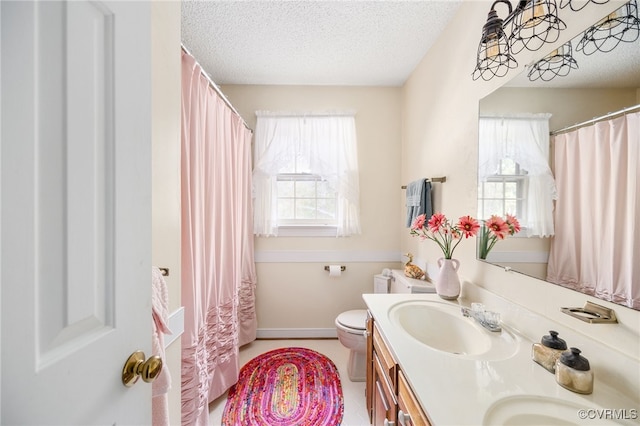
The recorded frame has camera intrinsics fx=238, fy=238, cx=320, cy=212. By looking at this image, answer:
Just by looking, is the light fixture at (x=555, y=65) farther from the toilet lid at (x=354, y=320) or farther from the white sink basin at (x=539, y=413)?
the toilet lid at (x=354, y=320)

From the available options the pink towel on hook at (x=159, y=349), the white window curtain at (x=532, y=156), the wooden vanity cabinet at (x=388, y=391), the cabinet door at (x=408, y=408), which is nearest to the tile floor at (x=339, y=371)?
the wooden vanity cabinet at (x=388, y=391)

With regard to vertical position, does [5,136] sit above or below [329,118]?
below

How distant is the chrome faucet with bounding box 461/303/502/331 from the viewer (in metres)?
0.99

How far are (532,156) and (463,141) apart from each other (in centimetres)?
48

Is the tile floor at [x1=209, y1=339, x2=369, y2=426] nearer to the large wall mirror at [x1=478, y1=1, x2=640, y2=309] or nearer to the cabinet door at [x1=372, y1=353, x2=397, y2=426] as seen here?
the cabinet door at [x1=372, y1=353, x2=397, y2=426]

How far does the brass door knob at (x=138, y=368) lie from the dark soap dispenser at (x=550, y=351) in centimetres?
110

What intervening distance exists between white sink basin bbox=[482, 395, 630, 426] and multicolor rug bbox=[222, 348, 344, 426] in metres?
1.18

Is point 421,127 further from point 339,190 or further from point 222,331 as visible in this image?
point 222,331

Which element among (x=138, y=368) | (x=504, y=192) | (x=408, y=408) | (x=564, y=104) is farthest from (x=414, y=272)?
(x=138, y=368)

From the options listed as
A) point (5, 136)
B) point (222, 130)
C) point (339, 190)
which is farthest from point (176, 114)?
point (339, 190)

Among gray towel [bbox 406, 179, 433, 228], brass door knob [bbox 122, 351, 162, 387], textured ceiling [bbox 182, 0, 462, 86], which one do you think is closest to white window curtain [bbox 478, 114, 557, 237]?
gray towel [bbox 406, 179, 433, 228]

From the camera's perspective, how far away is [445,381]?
0.68 m

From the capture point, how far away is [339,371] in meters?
1.85

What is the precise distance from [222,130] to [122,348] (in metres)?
1.38
